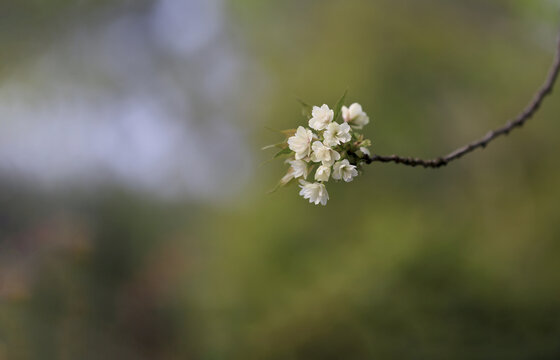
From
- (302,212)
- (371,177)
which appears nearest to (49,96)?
(302,212)

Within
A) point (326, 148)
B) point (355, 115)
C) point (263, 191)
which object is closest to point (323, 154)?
point (326, 148)

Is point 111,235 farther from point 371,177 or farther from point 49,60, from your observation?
point 371,177

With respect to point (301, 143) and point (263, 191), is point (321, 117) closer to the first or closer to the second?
point (301, 143)

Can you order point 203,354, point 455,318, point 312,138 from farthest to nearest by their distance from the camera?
point 203,354 → point 455,318 → point 312,138

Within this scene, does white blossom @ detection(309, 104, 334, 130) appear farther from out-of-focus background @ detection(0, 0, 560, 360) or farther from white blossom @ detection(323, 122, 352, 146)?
out-of-focus background @ detection(0, 0, 560, 360)

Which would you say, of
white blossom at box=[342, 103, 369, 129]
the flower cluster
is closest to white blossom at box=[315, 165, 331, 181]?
the flower cluster

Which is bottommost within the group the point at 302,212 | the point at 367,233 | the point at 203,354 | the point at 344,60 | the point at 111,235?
the point at 203,354
